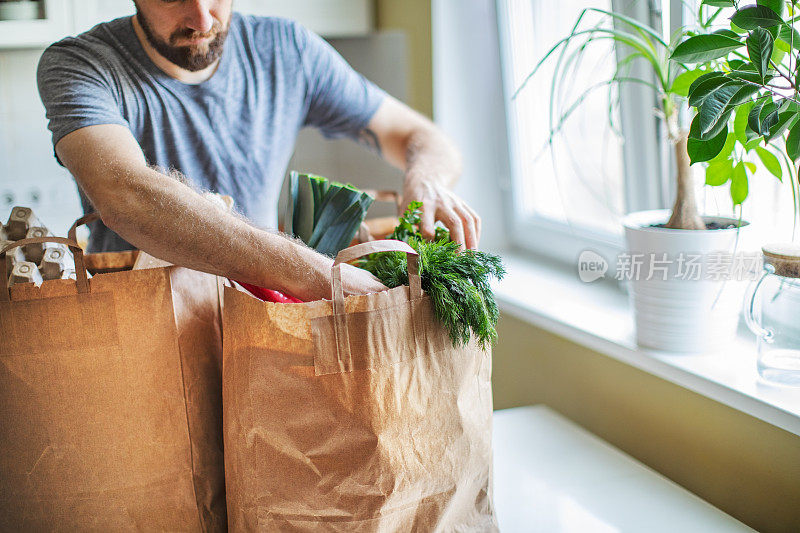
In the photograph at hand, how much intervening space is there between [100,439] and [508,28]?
1.46 meters

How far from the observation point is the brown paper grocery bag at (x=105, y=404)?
2.66 feet

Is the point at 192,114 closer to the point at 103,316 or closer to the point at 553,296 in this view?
the point at 103,316

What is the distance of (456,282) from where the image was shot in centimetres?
81

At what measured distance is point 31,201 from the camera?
6.46ft

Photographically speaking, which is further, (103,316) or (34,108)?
(34,108)

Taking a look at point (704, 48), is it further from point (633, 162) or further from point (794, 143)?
point (633, 162)

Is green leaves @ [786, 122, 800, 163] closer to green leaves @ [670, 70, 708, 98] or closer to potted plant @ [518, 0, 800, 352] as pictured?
potted plant @ [518, 0, 800, 352]

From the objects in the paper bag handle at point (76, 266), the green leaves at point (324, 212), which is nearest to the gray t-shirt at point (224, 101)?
the green leaves at point (324, 212)

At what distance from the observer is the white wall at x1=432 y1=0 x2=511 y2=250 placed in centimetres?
191

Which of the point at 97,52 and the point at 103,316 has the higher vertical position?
the point at 97,52

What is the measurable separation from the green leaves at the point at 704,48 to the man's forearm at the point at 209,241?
0.47 metres

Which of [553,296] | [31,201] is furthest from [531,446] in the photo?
[31,201]

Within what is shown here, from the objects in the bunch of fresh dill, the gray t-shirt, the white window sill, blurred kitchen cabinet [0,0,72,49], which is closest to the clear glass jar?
the white window sill

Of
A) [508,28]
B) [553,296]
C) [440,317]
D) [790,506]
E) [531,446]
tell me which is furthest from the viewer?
[508,28]
